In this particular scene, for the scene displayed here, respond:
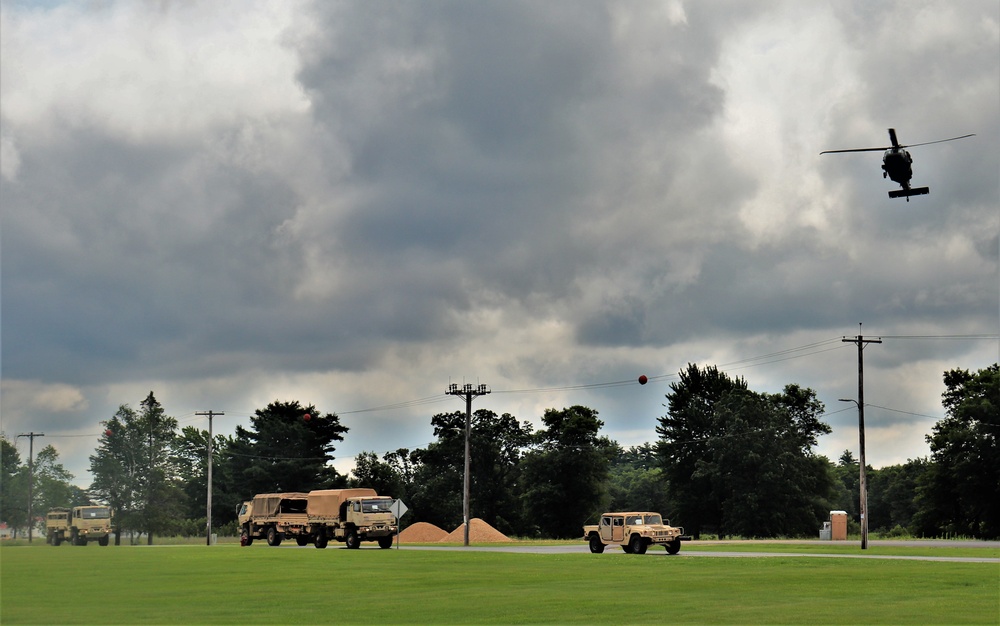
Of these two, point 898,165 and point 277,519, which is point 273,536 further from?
point 898,165

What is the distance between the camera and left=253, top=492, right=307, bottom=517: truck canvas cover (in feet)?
239

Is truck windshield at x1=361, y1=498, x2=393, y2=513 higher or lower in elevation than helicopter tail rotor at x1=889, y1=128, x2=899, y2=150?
lower

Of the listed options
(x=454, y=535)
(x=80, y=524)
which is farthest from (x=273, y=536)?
(x=454, y=535)

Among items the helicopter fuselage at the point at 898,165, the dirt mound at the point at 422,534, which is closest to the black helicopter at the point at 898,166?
the helicopter fuselage at the point at 898,165

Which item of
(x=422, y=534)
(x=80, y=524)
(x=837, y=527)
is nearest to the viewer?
(x=80, y=524)

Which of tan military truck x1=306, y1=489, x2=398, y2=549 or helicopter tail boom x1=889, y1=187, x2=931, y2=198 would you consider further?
tan military truck x1=306, y1=489, x2=398, y2=549

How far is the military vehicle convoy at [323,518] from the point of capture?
65.8m

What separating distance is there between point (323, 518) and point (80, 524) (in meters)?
23.1

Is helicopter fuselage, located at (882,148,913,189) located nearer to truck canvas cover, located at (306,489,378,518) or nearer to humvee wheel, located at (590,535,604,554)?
humvee wheel, located at (590,535,604,554)

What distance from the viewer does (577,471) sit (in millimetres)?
121250

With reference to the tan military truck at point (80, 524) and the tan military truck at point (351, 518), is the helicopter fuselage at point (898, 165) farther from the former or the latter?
the tan military truck at point (80, 524)

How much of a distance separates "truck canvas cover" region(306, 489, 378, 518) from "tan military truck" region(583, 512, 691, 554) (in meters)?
17.0

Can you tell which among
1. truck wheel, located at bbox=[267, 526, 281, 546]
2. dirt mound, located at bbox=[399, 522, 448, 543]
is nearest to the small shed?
dirt mound, located at bbox=[399, 522, 448, 543]

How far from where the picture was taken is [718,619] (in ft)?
70.3
